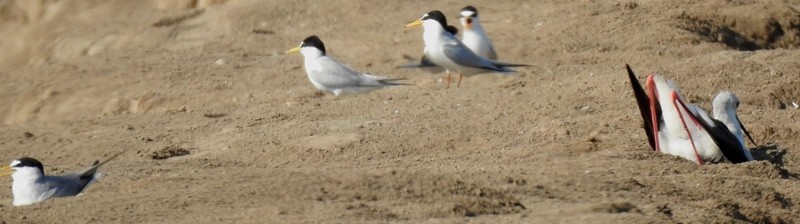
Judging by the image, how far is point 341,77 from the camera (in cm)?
1181

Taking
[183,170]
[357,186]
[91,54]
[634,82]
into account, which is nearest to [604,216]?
[357,186]

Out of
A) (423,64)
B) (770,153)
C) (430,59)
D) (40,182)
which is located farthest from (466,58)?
(40,182)

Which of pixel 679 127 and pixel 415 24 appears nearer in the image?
pixel 679 127

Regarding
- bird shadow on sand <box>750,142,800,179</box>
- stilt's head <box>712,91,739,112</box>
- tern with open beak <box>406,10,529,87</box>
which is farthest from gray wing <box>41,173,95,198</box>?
tern with open beak <box>406,10,529,87</box>

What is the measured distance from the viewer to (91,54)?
14328mm

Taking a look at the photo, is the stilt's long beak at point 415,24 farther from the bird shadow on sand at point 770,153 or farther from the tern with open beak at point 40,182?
the bird shadow on sand at point 770,153

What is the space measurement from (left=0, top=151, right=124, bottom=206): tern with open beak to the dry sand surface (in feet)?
0.77

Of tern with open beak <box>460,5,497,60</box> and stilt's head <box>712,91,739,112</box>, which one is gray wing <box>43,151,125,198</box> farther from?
tern with open beak <box>460,5,497,60</box>

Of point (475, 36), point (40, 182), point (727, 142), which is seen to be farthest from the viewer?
point (475, 36)

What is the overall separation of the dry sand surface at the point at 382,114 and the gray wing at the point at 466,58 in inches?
5.1

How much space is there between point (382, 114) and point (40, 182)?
254 centimetres

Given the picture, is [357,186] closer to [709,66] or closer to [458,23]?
[709,66]

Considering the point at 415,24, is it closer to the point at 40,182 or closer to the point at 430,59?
the point at 430,59

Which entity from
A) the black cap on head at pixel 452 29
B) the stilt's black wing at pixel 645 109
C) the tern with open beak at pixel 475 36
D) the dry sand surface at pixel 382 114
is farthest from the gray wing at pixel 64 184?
the black cap on head at pixel 452 29
